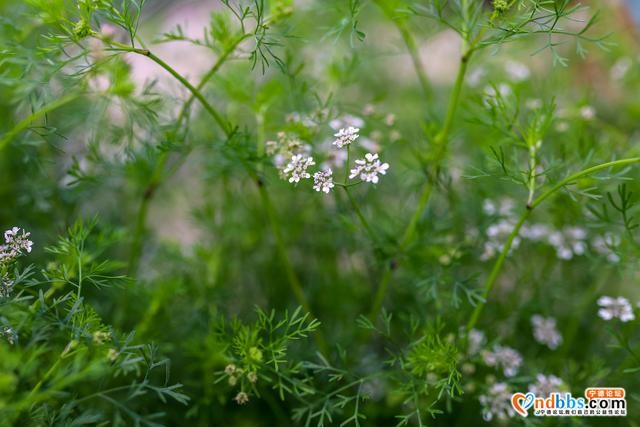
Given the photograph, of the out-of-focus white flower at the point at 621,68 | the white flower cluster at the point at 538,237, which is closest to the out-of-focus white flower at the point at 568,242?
the white flower cluster at the point at 538,237

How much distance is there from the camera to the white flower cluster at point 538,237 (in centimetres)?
90

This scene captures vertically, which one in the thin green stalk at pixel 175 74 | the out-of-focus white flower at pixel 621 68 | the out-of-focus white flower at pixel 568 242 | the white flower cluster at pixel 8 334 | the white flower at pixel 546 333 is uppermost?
the thin green stalk at pixel 175 74

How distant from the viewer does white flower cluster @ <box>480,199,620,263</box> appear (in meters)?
0.90

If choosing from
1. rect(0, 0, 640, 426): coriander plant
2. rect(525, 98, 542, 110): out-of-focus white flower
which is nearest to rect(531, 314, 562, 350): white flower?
rect(0, 0, 640, 426): coriander plant

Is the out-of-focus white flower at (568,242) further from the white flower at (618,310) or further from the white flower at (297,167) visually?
the white flower at (297,167)

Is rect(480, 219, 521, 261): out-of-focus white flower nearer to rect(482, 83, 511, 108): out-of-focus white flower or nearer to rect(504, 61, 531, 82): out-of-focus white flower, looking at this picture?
rect(482, 83, 511, 108): out-of-focus white flower

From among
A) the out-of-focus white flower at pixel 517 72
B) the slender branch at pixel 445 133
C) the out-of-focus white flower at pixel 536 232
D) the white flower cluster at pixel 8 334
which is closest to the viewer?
the white flower cluster at pixel 8 334

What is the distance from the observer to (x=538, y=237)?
0.96 metres

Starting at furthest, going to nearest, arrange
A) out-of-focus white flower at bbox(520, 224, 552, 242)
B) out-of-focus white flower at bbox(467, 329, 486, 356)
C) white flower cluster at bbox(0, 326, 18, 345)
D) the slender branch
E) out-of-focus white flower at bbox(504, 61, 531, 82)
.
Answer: out-of-focus white flower at bbox(504, 61, 531, 82) → out-of-focus white flower at bbox(520, 224, 552, 242) → out-of-focus white flower at bbox(467, 329, 486, 356) → the slender branch → white flower cluster at bbox(0, 326, 18, 345)

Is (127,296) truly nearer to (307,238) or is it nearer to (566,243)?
(307,238)

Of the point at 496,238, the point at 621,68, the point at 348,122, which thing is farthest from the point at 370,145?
the point at 621,68

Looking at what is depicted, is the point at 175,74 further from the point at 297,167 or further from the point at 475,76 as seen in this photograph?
the point at 475,76

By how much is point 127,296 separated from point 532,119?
663 millimetres

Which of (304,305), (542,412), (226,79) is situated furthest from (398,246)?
(226,79)
